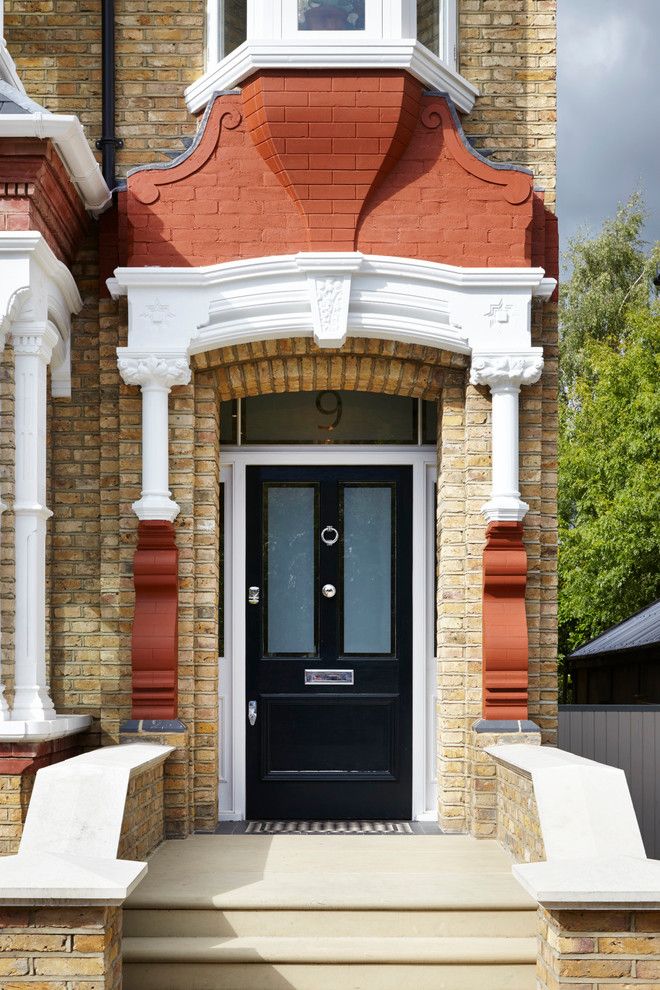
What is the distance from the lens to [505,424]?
7.38m

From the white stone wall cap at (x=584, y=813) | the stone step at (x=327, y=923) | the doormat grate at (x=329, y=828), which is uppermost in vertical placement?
the white stone wall cap at (x=584, y=813)

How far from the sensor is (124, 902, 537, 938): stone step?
5.68 meters

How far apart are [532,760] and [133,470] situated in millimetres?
2869

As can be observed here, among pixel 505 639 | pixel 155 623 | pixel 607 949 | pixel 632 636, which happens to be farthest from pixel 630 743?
pixel 607 949

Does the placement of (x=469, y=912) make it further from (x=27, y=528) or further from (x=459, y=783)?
(x=27, y=528)

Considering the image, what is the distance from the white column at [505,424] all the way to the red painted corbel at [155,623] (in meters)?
1.84

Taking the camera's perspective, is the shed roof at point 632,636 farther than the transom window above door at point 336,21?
Yes

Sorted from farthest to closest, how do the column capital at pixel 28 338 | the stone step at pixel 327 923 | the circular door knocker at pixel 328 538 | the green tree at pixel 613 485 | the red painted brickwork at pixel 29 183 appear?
the green tree at pixel 613 485
the circular door knocker at pixel 328 538
the column capital at pixel 28 338
the red painted brickwork at pixel 29 183
the stone step at pixel 327 923

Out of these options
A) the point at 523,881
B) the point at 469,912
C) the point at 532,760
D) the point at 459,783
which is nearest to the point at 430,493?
the point at 459,783

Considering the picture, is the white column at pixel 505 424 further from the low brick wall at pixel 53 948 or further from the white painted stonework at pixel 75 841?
the low brick wall at pixel 53 948

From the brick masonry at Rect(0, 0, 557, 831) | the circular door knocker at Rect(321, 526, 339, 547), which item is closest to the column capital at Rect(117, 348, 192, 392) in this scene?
the brick masonry at Rect(0, 0, 557, 831)

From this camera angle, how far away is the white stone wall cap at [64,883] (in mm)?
4742

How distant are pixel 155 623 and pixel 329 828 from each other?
1.61 m

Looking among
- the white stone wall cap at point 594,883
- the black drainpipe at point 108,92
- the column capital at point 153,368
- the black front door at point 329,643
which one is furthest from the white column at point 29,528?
the white stone wall cap at point 594,883
